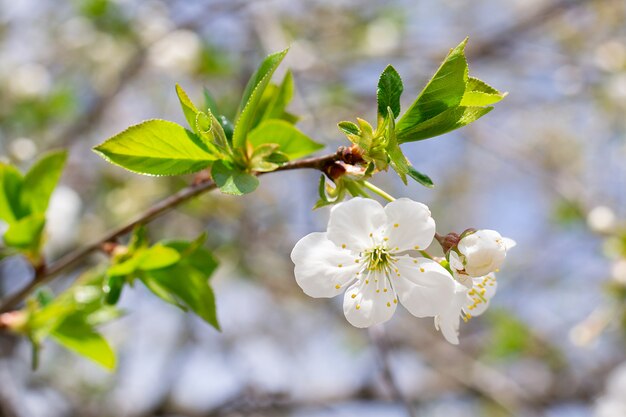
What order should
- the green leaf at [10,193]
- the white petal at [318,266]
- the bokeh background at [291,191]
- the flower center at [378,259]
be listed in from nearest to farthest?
the white petal at [318,266]
the flower center at [378,259]
the green leaf at [10,193]
the bokeh background at [291,191]

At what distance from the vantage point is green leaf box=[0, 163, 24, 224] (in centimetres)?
107

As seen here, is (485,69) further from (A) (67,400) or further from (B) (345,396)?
(A) (67,400)

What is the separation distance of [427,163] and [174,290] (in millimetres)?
4008

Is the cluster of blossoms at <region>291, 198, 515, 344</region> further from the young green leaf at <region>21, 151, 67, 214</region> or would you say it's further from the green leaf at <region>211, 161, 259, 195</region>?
the young green leaf at <region>21, 151, 67, 214</region>

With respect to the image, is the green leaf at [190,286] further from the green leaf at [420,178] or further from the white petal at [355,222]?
the green leaf at [420,178]

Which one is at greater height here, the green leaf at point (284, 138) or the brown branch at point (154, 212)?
the green leaf at point (284, 138)

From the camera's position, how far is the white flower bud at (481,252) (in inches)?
31.5

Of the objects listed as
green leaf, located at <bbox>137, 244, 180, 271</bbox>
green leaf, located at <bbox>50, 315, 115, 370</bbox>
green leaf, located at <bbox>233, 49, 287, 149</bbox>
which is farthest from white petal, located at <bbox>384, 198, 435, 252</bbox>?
green leaf, located at <bbox>50, 315, 115, 370</bbox>

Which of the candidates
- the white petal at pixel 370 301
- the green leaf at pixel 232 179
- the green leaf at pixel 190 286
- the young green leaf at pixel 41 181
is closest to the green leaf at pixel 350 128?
the green leaf at pixel 232 179

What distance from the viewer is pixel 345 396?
291 centimetres

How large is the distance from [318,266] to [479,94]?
0.31 metres

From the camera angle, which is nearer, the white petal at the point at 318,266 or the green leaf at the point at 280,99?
the white petal at the point at 318,266

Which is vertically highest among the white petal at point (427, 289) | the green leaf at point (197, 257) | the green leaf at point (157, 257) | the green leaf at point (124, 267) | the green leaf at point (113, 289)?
the white petal at point (427, 289)

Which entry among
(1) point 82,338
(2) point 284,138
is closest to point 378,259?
(2) point 284,138
